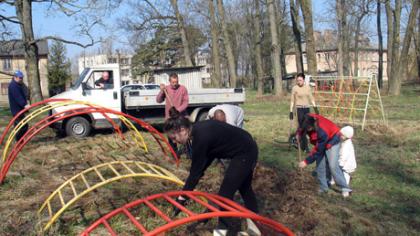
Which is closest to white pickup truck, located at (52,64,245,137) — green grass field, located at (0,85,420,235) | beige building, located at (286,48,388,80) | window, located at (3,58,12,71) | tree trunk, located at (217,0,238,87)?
green grass field, located at (0,85,420,235)

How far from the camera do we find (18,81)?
31.2 ft

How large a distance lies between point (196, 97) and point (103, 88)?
2617 mm

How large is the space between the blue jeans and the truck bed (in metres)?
6.60

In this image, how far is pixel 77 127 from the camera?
11648 millimetres

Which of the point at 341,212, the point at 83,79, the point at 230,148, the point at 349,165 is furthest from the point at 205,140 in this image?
the point at 83,79

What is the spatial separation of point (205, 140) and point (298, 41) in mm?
24647

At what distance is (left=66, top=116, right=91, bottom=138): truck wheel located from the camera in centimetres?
1159

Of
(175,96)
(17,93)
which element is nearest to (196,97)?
(175,96)

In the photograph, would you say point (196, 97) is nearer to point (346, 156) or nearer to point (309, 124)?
point (346, 156)

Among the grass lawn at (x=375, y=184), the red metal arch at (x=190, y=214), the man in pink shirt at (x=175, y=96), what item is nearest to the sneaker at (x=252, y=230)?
the grass lawn at (x=375, y=184)

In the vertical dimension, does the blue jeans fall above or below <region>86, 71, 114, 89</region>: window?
below

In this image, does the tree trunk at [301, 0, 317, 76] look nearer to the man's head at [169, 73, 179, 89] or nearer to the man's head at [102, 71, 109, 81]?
the man's head at [102, 71, 109, 81]

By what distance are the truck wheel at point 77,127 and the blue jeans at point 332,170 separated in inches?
295

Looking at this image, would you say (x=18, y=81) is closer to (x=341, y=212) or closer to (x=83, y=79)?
(x=83, y=79)
